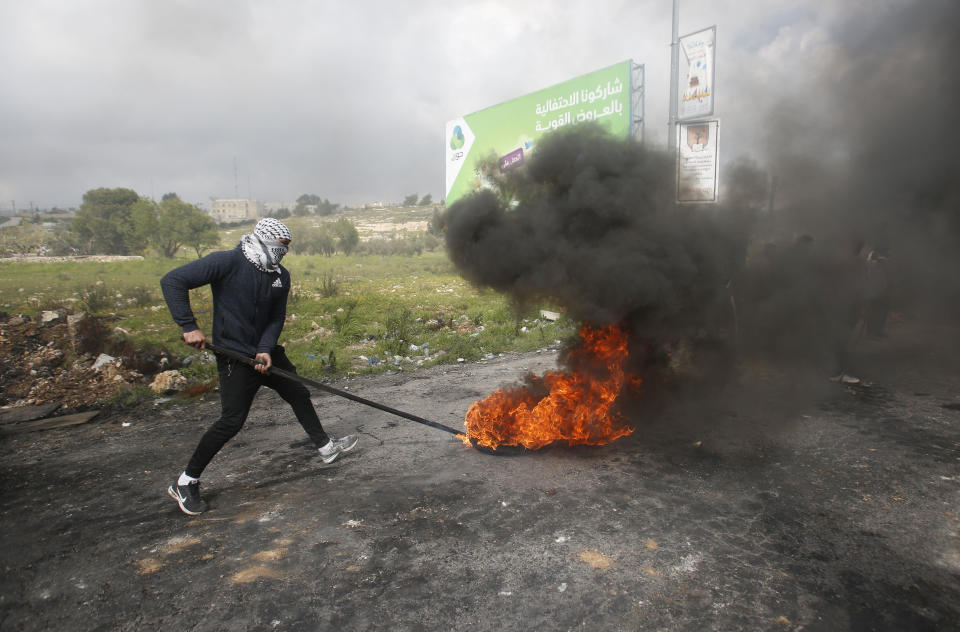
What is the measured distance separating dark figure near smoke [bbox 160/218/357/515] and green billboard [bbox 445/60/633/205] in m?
6.70

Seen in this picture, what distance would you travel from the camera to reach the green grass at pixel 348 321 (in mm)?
8719

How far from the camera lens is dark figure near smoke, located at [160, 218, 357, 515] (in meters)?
3.55

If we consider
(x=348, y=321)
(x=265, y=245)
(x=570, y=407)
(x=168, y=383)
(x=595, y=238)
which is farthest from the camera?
(x=348, y=321)

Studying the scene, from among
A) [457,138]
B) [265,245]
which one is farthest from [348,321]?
[457,138]

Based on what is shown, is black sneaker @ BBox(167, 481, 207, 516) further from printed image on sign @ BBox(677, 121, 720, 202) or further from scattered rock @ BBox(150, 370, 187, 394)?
printed image on sign @ BBox(677, 121, 720, 202)

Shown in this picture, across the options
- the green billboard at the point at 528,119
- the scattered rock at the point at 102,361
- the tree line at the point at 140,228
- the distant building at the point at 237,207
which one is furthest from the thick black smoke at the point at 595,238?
the distant building at the point at 237,207

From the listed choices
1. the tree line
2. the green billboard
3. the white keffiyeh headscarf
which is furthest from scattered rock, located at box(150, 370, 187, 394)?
the tree line

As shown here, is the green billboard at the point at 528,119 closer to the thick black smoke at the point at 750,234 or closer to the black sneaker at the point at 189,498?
the thick black smoke at the point at 750,234

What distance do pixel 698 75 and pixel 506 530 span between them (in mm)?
8825

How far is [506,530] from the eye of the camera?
318 centimetres

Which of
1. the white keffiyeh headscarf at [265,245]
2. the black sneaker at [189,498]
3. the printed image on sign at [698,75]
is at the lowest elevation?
the black sneaker at [189,498]

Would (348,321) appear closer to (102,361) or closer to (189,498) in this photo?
(102,361)

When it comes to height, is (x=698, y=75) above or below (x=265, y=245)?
above

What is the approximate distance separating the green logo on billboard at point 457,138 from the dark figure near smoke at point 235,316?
16.3 metres
